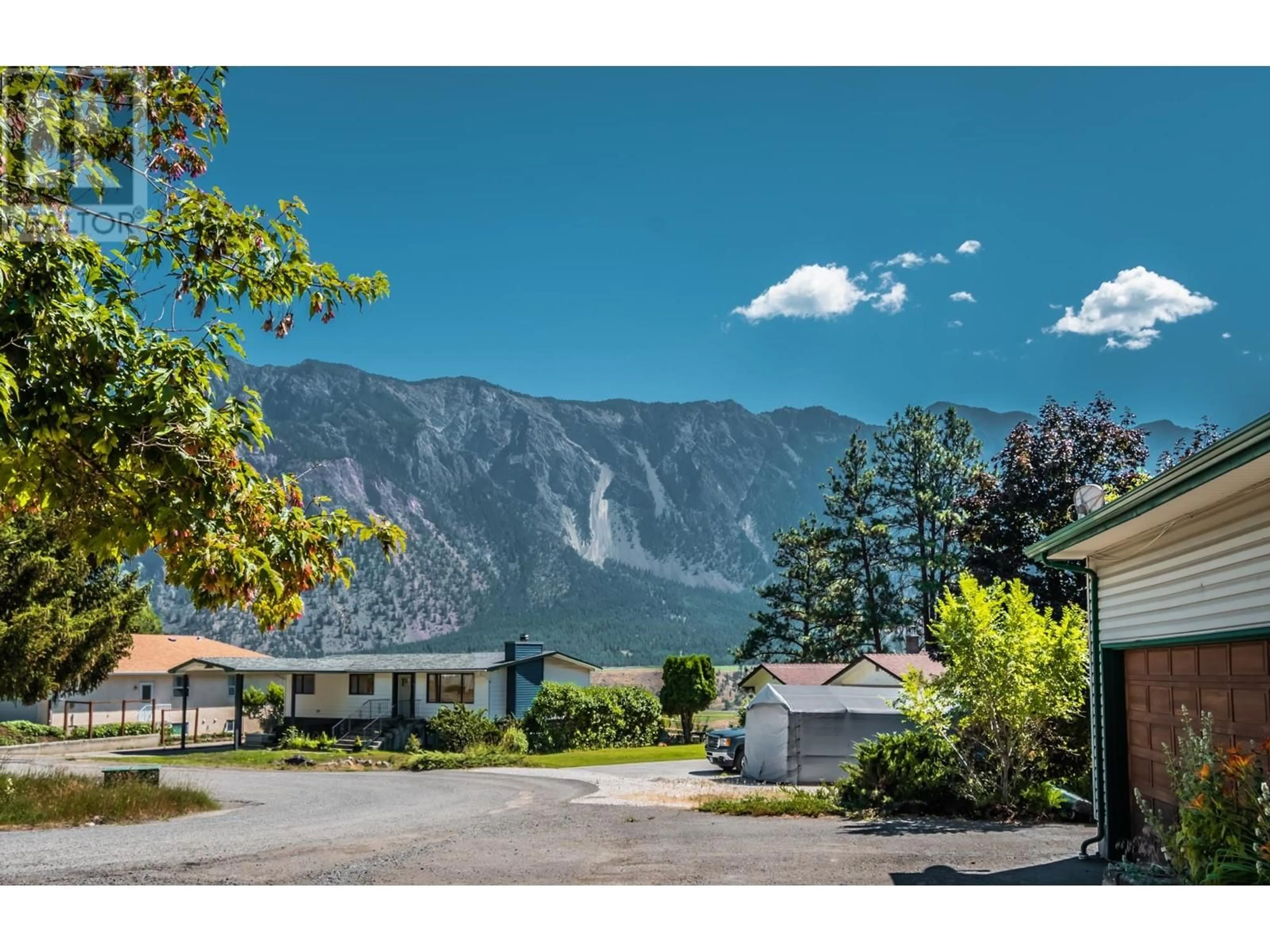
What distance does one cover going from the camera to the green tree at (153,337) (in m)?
6.26

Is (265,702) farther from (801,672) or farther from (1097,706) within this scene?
(1097,706)

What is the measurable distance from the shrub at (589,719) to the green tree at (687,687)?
2180mm

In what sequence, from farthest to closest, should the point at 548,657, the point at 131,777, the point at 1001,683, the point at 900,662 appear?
the point at 548,657, the point at 900,662, the point at 131,777, the point at 1001,683

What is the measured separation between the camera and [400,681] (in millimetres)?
42156

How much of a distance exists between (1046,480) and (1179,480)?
79.1 ft

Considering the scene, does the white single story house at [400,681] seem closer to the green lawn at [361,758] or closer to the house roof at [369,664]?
the house roof at [369,664]

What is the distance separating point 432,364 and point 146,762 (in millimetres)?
16648

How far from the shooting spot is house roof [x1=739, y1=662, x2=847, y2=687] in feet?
120

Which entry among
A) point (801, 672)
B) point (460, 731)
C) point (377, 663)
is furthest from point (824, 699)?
point (377, 663)

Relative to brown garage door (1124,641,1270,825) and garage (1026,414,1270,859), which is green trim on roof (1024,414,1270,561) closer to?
garage (1026,414,1270,859)

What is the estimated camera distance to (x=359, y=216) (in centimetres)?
2475

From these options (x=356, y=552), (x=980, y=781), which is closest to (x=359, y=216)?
(x=980, y=781)

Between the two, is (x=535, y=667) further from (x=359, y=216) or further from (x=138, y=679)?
(x=359, y=216)

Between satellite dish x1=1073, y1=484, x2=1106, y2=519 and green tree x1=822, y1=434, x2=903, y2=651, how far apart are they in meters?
33.7
